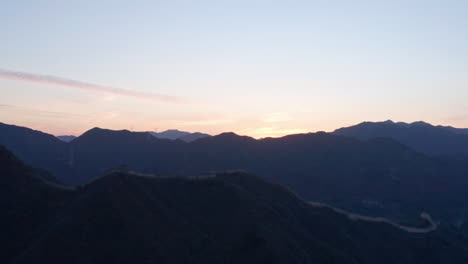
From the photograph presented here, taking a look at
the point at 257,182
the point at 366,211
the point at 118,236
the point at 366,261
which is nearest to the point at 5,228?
the point at 118,236

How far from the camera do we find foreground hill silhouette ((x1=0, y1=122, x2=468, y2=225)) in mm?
92438

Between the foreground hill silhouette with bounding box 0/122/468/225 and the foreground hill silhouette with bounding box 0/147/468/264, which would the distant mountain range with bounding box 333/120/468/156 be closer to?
the foreground hill silhouette with bounding box 0/122/468/225

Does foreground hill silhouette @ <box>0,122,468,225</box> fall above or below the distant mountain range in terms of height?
below

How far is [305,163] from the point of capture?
108 m

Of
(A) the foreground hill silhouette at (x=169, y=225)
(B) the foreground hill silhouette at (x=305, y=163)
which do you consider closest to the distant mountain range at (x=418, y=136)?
(B) the foreground hill silhouette at (x=305, y=163)

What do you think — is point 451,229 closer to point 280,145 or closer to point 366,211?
point 366,211

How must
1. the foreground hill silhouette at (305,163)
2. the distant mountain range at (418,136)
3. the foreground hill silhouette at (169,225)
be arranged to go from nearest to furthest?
the foreground hill silhouette at (169,225) < the foreground hill silhouette at (305,163) < the distant mountain range at (418,136)

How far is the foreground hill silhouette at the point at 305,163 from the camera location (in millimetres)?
92438

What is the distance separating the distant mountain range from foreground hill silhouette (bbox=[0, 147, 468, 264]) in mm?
110641

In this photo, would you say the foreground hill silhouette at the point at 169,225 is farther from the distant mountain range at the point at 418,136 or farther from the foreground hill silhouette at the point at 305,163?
the distant mountain range at the point at 418,136

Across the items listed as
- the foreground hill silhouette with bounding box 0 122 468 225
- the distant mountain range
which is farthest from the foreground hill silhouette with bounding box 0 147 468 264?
the distant mountain range

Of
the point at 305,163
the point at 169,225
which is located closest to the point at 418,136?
the point at 305,163

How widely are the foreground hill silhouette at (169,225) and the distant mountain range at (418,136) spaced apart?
111 m

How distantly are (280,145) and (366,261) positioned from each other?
72.7 meters
